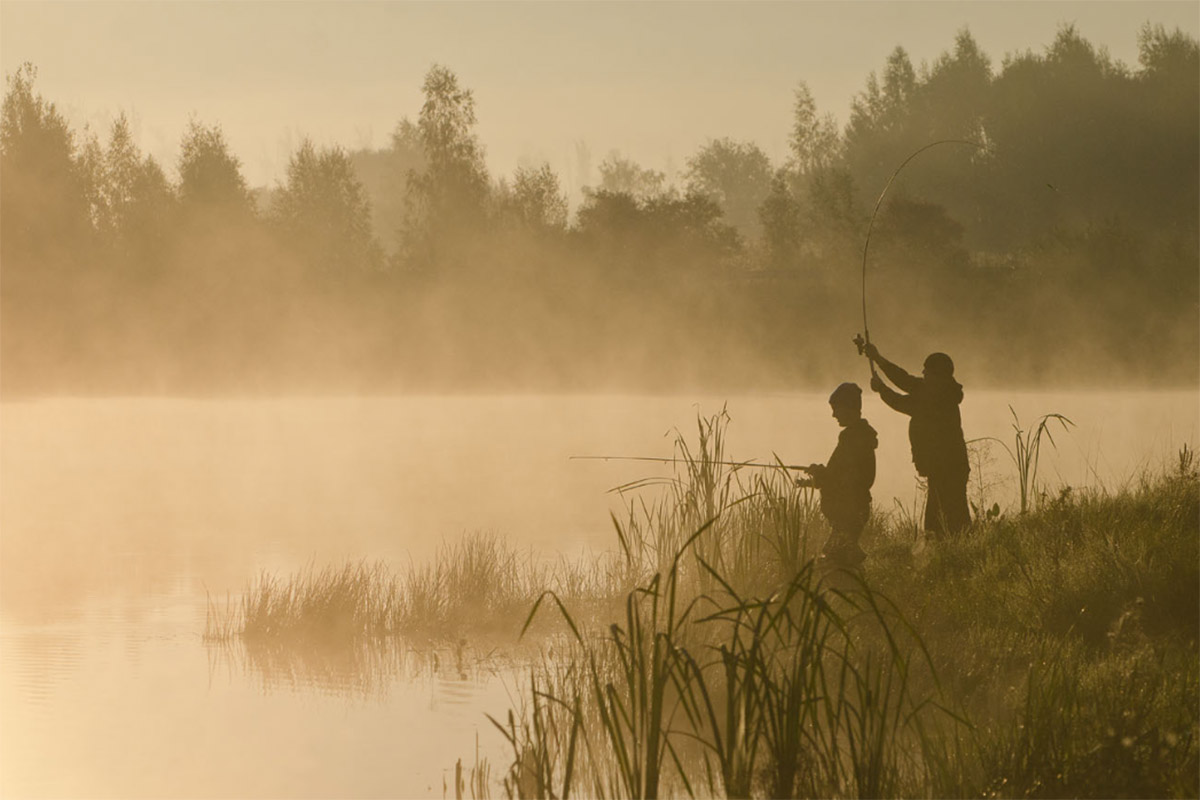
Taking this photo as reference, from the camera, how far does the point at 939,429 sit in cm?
1000

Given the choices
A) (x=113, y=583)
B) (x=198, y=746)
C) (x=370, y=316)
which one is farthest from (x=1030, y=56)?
(x=198, y=746)

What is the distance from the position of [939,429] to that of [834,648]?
8.83 feet

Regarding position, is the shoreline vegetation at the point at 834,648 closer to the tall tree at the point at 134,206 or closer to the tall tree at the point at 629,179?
the tall tree at the point at 134,206

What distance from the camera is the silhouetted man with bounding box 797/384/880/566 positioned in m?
8.81

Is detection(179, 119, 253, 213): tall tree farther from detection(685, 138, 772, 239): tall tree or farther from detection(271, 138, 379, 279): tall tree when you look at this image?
detection(685, 138, 772, 239): tall tree

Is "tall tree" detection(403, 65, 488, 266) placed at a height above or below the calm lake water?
above

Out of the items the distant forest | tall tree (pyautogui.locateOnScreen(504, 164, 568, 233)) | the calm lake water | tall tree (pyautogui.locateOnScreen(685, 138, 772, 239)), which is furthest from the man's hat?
tall tree (pyautogui.locateOnScreen(685, 138, 772, 239))

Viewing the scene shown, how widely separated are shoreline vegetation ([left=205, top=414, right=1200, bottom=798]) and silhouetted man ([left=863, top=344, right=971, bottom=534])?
0.91 ft

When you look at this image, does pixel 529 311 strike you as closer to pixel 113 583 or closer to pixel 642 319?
pixel 642 319

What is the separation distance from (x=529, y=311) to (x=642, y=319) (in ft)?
11.6

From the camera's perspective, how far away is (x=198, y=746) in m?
7.53

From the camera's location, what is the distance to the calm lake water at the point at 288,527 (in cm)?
740

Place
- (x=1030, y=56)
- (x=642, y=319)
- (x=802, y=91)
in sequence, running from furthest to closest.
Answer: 1. (x=802, y=91)
2. (x=1030, y=56)
3. (x=642, y=319)

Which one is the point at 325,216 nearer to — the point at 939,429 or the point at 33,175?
the point at 33,175
